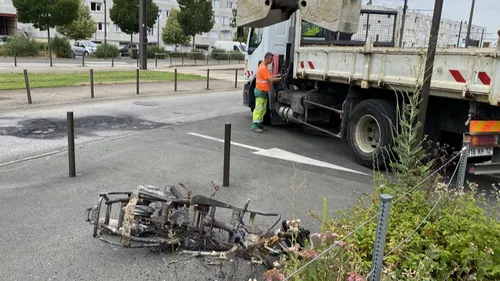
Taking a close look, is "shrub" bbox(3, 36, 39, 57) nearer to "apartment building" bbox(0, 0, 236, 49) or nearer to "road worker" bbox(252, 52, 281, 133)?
"apartment building" bbox(0, 0, 236, 49)

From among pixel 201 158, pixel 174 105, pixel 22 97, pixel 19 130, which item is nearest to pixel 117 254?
pixel 201 158

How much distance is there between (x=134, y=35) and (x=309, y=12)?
67.8m

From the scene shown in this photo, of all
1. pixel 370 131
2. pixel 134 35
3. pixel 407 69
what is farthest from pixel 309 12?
pixel 134 35

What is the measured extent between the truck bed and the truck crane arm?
1.22 meters

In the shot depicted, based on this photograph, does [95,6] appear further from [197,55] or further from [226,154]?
[226,154]

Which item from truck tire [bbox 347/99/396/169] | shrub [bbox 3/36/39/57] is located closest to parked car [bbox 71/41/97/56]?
shrub [bbox 3/36/39/57]

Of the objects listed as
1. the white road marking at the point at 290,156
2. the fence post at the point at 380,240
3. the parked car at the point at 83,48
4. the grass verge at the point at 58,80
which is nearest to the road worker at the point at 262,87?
the white road marking at the point at 290,156

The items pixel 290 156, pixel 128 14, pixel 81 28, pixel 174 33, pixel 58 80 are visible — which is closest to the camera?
pixel 290 156

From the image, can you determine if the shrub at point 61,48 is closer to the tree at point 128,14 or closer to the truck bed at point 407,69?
the tree at point 128,14

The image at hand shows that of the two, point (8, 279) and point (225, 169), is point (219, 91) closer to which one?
point (225, 169)

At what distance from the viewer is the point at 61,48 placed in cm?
4012

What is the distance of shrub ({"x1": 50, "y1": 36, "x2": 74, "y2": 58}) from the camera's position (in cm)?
4016

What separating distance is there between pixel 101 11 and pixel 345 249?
228ft

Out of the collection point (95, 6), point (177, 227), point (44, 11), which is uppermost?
point (95, 6)
